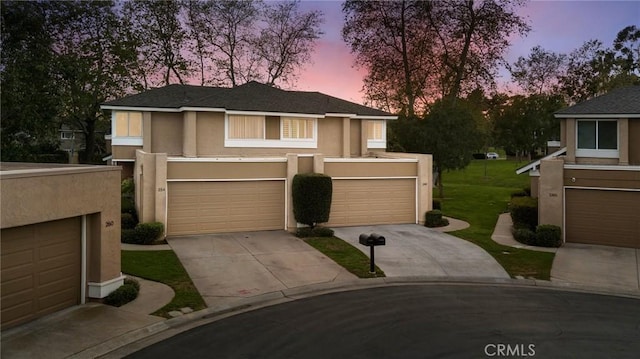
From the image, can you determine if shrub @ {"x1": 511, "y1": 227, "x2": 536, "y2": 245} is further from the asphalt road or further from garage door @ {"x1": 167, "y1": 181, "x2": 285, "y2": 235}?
garage door @ {"x1": 167, "y1": 181, "x2": 285, "y2": 235}

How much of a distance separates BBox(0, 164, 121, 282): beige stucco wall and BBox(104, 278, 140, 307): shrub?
16.0 inches

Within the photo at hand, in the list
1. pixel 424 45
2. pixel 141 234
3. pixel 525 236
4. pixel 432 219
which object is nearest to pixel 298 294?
pixel 141 234

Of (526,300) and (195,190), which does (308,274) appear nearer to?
(526,300)

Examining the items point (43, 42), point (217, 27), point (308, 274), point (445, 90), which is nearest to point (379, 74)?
point (445, 90)

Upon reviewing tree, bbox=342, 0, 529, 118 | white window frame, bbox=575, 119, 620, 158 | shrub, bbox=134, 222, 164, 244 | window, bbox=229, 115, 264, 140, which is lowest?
shrub, bbox=134, 222, 164, 244

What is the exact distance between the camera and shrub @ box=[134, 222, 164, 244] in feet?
61.7

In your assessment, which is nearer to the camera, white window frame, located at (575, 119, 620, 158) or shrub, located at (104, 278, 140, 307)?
shrub, located at (104, 278, 140, 307)

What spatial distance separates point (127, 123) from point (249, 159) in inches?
324

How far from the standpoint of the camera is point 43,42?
36.4 metres

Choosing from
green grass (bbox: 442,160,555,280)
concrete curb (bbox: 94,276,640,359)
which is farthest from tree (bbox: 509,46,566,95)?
concrete curb (bbox: 94,276,640,359)

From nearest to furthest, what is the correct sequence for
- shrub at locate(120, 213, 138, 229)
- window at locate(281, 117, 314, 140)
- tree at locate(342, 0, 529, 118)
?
1. shrub at locate(120, 213, 138, 229)
2. window at locate(281, 117, 314, 140)
3. tree at locate(342, 0, 529, 118)

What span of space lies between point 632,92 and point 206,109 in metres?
20.6

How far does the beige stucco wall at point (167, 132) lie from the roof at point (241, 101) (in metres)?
0.65

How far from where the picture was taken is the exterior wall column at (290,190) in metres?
22.0
